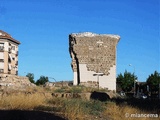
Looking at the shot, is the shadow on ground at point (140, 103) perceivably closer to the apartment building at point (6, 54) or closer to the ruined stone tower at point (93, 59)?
the ruined stone tower at point (93, 59)

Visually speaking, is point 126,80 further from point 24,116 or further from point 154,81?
point 24,116

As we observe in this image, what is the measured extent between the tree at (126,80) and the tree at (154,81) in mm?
3573

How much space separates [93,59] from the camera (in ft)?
101

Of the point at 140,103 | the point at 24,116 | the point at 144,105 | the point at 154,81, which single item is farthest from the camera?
the point at 154,81

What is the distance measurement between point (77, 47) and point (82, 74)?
2.90 meters

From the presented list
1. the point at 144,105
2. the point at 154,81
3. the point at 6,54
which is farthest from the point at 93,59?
the point at 6,54

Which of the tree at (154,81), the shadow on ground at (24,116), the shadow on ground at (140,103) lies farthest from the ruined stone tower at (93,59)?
the tree at (154,81)

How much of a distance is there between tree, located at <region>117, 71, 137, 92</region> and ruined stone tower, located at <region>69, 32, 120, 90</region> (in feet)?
116

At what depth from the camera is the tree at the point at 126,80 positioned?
66.1 m

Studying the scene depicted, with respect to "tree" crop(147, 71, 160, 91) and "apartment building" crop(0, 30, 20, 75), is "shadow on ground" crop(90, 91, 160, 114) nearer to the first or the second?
"tree" crop(147, 71, 160, 91)

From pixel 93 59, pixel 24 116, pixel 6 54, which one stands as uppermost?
pixel 6 54

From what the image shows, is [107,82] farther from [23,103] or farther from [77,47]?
[23,103]

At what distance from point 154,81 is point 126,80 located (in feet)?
20.2

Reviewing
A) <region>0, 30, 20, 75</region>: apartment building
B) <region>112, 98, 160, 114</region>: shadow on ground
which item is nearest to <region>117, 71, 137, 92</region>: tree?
<region>0, 30, 20, 75</region>: apartment building
